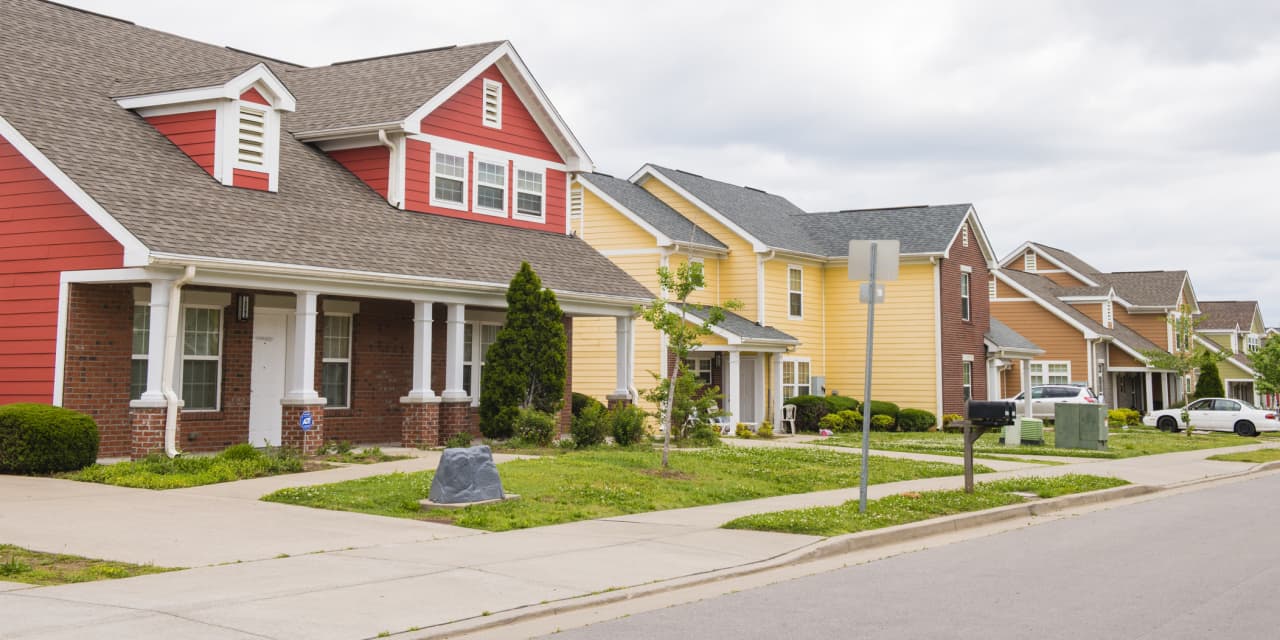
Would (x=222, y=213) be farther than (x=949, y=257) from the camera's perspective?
No

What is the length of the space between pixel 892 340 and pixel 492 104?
18.4 metres

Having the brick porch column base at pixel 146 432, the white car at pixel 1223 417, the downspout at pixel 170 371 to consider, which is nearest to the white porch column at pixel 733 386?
the downspout at pixel 170 371

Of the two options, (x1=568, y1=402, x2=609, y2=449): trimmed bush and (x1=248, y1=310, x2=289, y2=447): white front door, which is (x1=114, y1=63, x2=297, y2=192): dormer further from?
(x1=568, y1=402, x2=609, y2=449): trimmed bush

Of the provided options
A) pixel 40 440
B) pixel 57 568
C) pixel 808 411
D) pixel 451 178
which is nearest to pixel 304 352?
pixel 40 440

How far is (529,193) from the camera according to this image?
26.3 metres

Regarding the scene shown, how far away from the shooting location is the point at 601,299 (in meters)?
24.7

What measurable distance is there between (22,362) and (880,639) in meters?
15.4

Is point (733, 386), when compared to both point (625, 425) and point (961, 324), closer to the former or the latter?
point (625, 425)

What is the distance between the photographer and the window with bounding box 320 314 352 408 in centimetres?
2209

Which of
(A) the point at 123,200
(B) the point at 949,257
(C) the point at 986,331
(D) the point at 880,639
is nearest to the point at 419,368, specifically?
(A) the point at 123,200

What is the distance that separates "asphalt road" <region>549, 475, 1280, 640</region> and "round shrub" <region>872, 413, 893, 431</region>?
73.0 feet

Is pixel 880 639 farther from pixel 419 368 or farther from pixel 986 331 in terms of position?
pixel 986 331

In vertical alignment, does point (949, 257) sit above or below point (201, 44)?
below

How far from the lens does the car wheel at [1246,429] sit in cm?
4131
